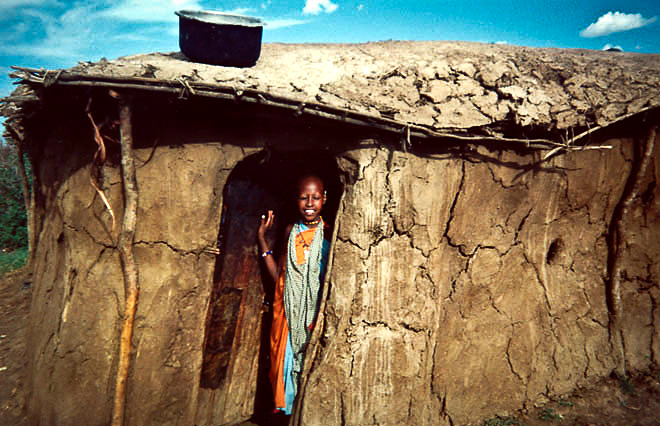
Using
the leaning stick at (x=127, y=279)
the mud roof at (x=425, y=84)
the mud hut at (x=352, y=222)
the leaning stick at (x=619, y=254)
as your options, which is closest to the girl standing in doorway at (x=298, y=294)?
the mud hut at (x=352, y=222)

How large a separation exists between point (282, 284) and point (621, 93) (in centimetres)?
338

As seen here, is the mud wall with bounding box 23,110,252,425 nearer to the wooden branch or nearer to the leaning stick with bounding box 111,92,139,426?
the leaning stick with bounding box 111,92,139,426

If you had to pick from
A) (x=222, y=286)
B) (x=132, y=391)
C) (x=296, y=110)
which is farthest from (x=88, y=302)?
(x=296, y=110)

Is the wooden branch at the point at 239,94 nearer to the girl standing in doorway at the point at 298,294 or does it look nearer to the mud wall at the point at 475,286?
the mud wall at the point at 475,286

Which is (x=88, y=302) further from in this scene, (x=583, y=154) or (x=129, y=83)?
(x=583, y=154)

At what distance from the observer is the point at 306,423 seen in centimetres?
271

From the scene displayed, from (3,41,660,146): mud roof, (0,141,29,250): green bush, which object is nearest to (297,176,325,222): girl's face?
(3,41,660,146): mud roof

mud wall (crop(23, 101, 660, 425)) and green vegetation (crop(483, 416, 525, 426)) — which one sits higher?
mud wall (crop(23, 101, 660, 425))

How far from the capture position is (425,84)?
2.99m

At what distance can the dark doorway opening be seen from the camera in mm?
3119

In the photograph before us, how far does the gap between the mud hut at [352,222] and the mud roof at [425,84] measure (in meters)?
0.02

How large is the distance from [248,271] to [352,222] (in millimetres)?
1140

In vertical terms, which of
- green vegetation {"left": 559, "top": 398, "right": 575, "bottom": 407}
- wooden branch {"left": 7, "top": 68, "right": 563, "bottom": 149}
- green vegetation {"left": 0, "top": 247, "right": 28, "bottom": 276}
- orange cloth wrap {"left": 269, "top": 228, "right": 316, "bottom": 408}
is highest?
wooden branch {"left": 7, "top": 68, "right": 563, "bottom": 149}

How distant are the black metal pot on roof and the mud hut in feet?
0.55
